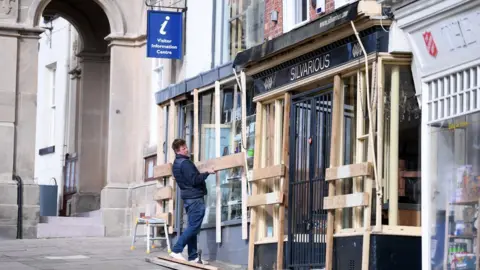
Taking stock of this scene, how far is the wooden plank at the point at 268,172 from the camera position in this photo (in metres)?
16.6

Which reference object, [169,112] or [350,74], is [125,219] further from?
[350,74]

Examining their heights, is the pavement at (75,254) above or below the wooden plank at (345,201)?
below

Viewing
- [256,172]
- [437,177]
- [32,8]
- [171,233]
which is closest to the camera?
[437,177]

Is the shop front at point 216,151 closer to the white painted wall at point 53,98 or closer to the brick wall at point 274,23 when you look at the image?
the brick wall at point 274,23

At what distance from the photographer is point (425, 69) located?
1378 centimetres

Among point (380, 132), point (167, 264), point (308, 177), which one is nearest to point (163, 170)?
point (167, 264)

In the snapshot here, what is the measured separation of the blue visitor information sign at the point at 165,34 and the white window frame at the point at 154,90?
11.3 ft

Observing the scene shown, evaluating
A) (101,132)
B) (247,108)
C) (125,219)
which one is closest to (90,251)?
(247,108)

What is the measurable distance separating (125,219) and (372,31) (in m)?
13.3

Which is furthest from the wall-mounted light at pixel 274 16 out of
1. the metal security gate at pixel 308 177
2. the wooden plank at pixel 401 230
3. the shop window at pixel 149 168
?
the shop window at pixel 149 168

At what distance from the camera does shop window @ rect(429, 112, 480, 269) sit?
1294 centimetres

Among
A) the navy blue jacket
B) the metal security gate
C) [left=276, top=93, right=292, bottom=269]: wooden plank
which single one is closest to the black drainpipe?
the navy blue jacket

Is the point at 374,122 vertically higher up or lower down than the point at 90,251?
higher up

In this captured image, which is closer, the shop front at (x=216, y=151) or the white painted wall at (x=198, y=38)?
the shop front at (x=216, y=151)
